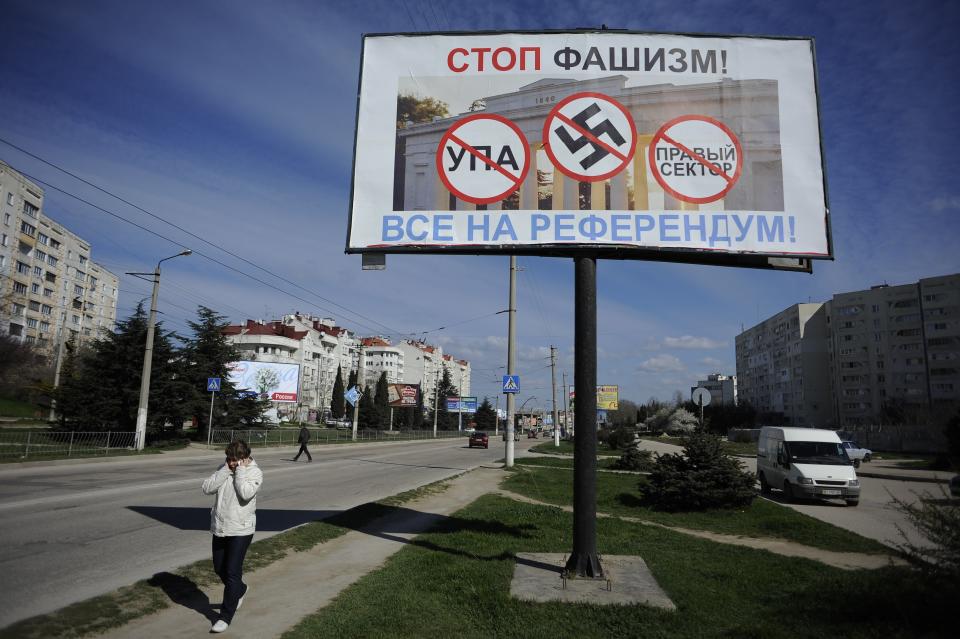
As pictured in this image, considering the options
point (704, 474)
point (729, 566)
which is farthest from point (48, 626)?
point (704, 474)

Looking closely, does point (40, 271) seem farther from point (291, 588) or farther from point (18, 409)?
point (291, 588)

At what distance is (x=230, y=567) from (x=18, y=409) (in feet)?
186

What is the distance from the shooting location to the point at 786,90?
8.44m

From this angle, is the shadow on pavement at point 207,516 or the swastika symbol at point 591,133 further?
the shadow on pavement at point 207,516

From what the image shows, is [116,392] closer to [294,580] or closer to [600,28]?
[294,580]

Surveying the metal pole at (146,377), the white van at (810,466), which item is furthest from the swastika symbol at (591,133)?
the metal pole at (146,377)

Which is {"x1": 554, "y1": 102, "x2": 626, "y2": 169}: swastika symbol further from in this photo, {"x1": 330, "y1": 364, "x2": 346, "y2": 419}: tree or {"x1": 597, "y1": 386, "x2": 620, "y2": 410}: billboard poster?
{"x1": 330, "y1": 364, "x2": 346, "y2": 419}: tree

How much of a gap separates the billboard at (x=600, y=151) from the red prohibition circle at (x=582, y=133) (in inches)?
0.6

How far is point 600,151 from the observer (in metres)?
8.34

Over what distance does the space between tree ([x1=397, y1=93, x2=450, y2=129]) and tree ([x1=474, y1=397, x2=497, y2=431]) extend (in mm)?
113351

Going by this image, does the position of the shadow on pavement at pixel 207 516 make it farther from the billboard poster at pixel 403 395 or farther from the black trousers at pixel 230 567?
the billboard poster at pixel 403 395

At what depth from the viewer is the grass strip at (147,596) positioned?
496 centimetres

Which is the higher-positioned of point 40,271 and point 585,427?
point 40,271

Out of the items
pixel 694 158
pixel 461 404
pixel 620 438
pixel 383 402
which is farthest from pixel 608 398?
pixel 694 158
